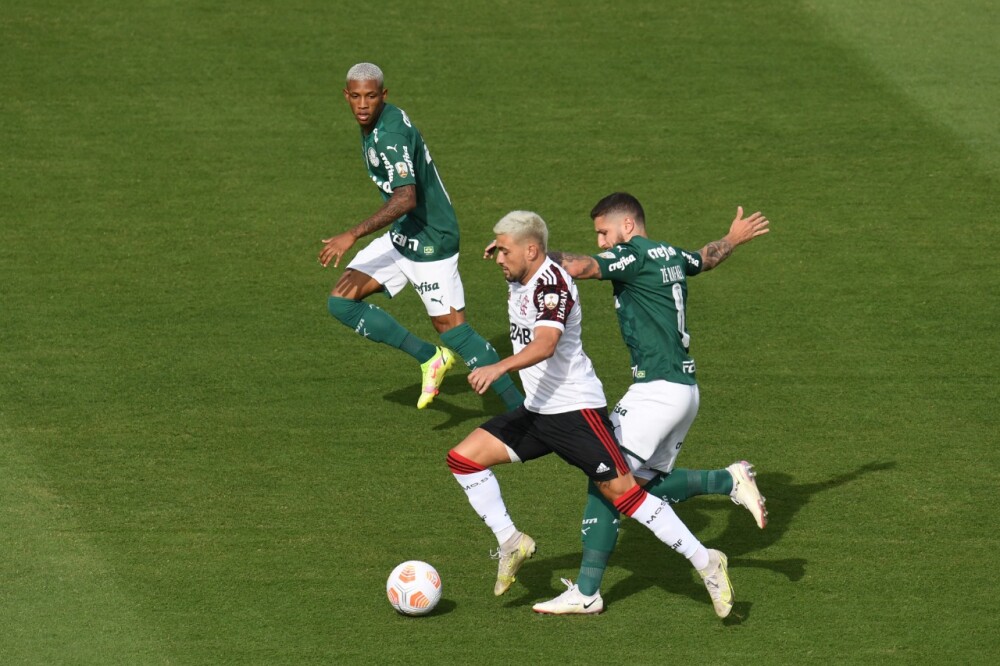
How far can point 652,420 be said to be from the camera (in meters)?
8.95

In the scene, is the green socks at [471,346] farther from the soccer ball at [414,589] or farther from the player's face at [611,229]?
the soccer ball at [414,589]

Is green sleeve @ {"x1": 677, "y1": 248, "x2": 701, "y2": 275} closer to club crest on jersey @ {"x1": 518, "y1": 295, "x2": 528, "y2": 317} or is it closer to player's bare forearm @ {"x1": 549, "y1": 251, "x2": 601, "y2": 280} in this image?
player's bare forearm @ {"x1": 549, "y1": 251, "x2": 601, "y2": 280}

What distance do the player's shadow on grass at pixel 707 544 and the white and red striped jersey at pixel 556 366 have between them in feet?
4.34

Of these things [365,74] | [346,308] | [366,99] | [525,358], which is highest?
[365,74]

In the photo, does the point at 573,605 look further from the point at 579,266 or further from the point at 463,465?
the point at 579,266

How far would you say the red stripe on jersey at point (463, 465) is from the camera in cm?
888

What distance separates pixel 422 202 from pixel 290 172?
16.4ft

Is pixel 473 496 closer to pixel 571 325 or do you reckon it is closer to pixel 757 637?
pixel 571 325

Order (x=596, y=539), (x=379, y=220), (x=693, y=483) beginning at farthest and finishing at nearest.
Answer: (x=379, y=220) → (x=693, y=483) → (x=596, y=539)

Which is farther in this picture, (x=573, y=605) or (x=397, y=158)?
(x=397, y=158)

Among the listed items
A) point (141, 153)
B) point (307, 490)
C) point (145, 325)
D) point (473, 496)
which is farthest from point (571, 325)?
point (141, 153)

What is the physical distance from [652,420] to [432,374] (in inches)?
132

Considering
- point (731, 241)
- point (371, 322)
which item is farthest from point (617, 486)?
point (371, 322)

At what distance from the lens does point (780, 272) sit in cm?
1429
